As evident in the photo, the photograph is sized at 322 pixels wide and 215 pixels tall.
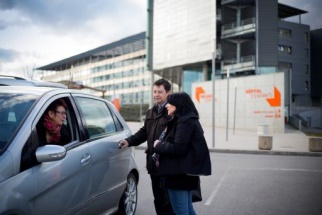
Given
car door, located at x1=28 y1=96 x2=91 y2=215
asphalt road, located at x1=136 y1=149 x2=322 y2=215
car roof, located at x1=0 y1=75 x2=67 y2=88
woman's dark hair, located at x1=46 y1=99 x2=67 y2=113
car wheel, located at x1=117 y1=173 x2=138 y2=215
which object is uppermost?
car roof, located at x1=0 y1=75 x2=67 y2=88

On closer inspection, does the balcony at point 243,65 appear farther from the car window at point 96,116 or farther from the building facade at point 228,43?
the car window at point 96,116

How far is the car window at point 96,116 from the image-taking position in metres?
3.61

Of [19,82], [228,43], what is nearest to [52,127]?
[19,82]

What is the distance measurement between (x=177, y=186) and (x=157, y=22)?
4483 centimetres

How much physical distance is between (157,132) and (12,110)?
1588mm

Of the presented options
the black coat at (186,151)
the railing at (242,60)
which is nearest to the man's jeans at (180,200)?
the black coat at (186,151)

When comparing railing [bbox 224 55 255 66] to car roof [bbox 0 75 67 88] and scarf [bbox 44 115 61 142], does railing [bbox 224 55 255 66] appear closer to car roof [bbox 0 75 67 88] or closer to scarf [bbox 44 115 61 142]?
car roof [bbox 0 75 67 88]

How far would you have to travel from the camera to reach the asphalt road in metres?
5.32

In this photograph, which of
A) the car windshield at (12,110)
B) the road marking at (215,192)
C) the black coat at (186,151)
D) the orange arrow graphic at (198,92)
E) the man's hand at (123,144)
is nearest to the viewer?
the car windshield at (12,110)

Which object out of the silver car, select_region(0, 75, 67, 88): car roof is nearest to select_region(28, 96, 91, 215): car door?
the silver car

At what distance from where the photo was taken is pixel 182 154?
130 inches

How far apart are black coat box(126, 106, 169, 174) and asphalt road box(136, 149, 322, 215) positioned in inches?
54.4

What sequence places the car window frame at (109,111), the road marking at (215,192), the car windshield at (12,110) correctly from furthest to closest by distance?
1. the road marking at (215,192)
2. the car window frame at (109,111)
3. the car windshield at (12,110)

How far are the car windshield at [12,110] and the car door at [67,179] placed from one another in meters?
0.15
